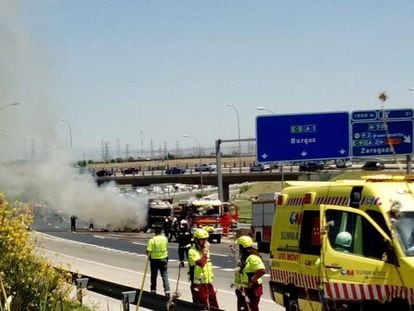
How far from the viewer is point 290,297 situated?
476 inches

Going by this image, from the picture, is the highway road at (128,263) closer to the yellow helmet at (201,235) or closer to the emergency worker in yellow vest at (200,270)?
the emergency worker in yellow vest at (200,270)

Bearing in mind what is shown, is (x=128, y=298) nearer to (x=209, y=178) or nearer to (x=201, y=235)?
(x=201, y=235)

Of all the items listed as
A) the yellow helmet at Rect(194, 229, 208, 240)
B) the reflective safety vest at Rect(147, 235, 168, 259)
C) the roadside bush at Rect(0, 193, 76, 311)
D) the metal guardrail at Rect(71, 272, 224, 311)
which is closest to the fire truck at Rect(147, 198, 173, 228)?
the reflective safety vest at Rect(147, 235, 168, 259)

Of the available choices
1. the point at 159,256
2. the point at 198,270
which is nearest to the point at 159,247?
the point at 159,256

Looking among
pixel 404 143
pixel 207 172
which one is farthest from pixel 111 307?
pixel 207 172

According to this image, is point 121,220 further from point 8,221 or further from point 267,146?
point 8,221

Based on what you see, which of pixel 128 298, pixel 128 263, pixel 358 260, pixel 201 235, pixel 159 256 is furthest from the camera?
pixel 128 263

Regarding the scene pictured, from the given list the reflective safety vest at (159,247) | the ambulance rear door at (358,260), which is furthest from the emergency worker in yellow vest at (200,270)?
the reflective safety vest at (159,247)

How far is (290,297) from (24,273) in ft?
11.9

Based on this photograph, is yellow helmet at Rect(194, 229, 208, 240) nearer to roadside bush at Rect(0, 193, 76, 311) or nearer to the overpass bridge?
roadside bush at Rect(0, 193, 76, 311)

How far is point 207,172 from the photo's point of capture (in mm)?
89125

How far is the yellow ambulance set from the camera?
32.7 ft

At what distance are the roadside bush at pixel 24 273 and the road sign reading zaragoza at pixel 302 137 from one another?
74.2 feet

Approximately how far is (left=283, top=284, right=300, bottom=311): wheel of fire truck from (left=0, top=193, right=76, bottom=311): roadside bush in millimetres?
3008
